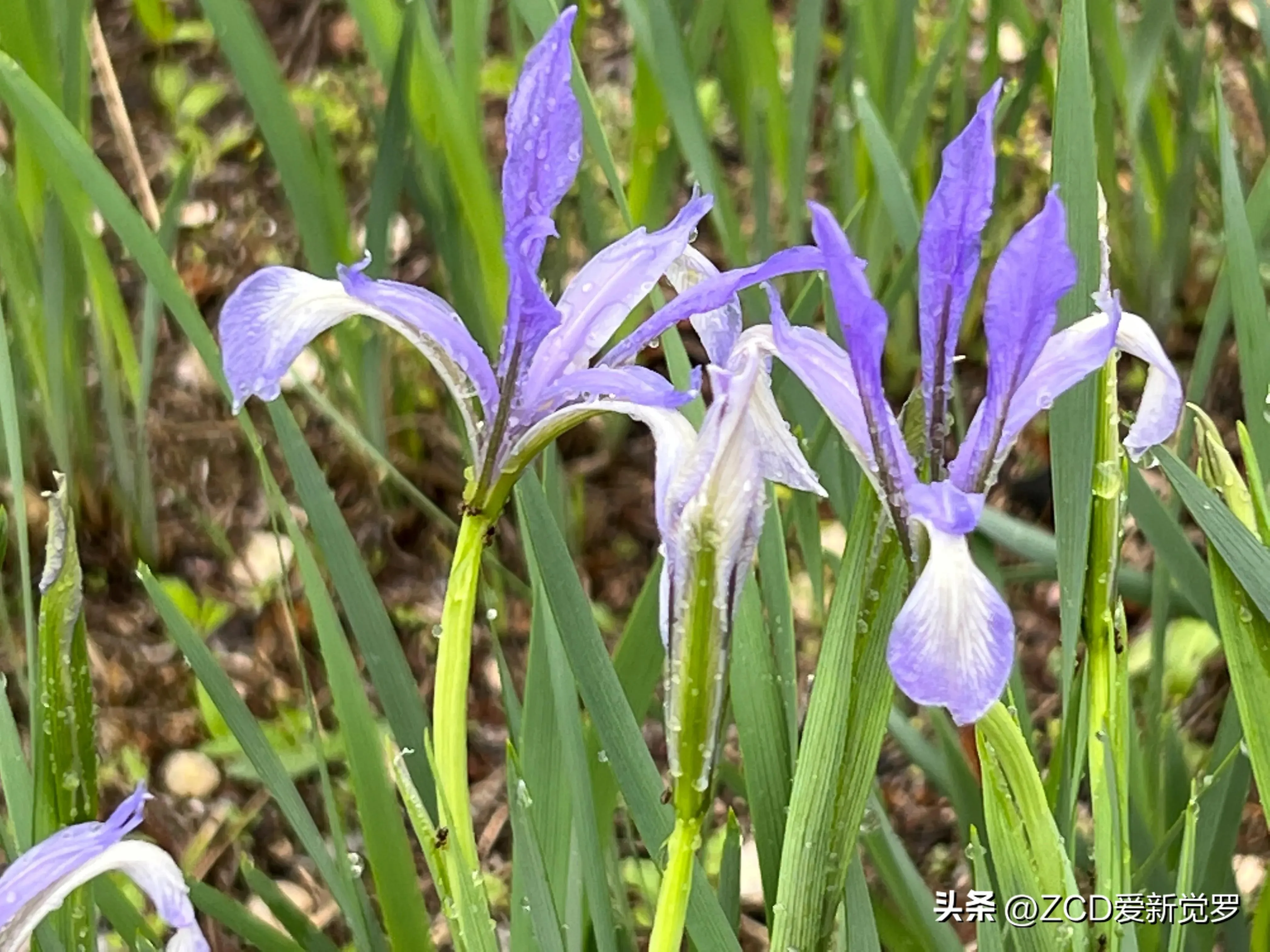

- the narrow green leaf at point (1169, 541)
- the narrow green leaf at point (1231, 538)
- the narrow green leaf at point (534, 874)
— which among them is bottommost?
the narrow green leaf at point (534, 874)

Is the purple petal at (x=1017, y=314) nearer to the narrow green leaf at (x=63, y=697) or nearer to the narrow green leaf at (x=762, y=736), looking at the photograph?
the narrow green leaf at (x=762, y=736)

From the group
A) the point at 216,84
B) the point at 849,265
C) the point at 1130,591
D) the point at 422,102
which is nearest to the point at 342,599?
the point at 849,265

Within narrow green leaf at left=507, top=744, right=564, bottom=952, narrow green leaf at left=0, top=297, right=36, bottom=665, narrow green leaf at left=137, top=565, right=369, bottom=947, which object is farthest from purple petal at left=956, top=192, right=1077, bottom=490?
narrow green leaf at left=0, top=297, right=36, bottom=665

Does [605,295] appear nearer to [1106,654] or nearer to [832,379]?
[832,379]

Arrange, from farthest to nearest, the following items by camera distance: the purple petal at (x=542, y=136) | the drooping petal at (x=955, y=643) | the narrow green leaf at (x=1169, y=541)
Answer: the narrow green leaf at (x=1169, y=541) < the purple petal at (x=542, y=136) < the drooping petal at (x=955, y=643)

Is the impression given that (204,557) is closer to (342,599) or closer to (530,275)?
(342,599)

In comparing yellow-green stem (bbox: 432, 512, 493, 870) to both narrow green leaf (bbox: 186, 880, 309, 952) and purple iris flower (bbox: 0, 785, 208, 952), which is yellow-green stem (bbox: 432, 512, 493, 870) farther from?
narrow green leaf (bbox: 186, 880, 309, 952)

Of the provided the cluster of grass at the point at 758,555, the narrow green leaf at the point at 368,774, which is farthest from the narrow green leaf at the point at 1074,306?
the narrow green leaf at the point at 368,774
